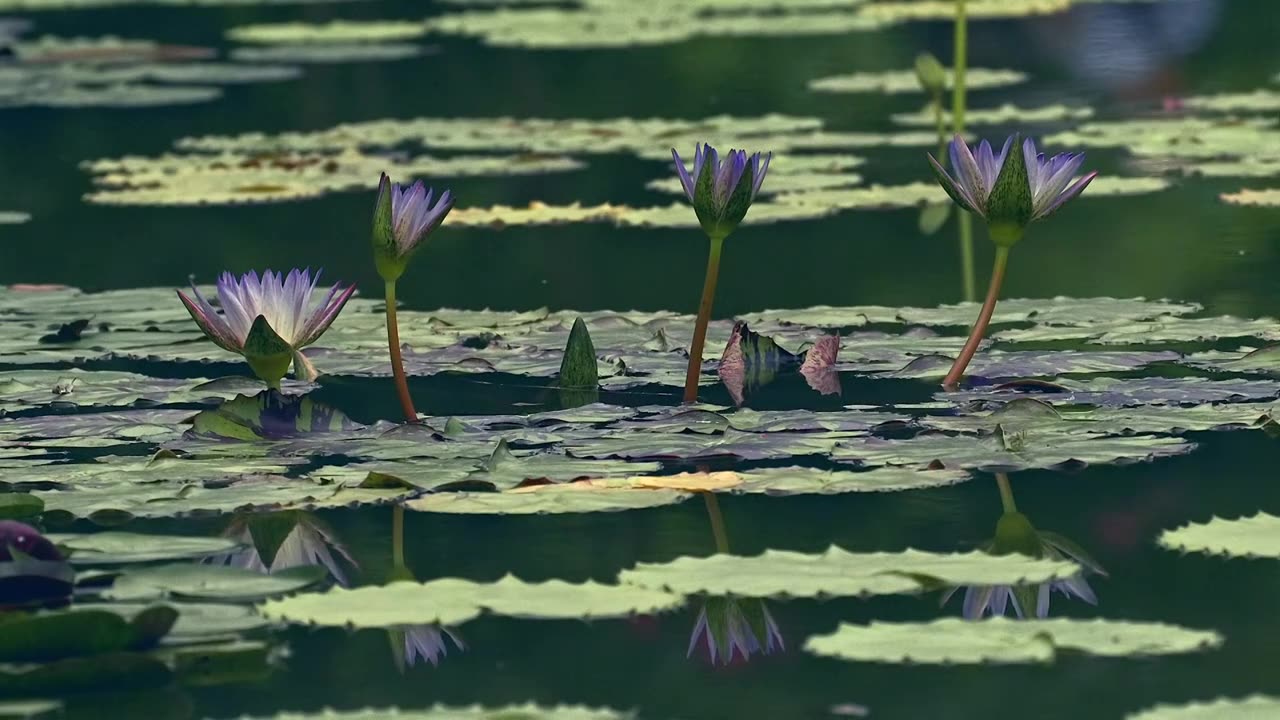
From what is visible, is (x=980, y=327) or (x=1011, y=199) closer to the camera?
(x=1011, y=199)

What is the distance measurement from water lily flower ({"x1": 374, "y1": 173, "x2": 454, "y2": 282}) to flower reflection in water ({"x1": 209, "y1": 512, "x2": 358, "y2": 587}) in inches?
18.4

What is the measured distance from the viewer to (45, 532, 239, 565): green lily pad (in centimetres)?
279

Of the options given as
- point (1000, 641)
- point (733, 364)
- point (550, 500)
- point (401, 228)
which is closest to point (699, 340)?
point (733, 364)

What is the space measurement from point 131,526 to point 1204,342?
1875 mm

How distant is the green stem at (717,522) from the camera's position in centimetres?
286

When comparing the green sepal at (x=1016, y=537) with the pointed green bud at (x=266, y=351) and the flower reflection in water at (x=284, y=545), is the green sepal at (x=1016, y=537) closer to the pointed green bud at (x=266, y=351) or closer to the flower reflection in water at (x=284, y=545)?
the flower reflection in water at (x=284, y=545)

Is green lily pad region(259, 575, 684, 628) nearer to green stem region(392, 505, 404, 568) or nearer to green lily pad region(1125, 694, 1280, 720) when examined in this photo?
green stem region(392, 505, 404, 568)

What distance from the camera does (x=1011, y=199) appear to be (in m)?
3.43

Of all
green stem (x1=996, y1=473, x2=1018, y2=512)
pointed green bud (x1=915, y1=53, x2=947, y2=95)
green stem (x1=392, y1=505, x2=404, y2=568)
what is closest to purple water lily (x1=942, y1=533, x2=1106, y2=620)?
green stem (x1=996, y1=473, x2=1018, y2=512)

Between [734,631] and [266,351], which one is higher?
[266,351]

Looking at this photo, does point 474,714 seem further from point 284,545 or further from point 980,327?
point 980,327

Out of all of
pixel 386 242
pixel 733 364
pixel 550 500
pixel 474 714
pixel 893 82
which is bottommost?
pixel 474 714

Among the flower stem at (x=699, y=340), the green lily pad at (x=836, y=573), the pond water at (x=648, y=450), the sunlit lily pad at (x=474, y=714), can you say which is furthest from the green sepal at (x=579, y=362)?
the sunlit lily pad at (x=474, y=714)

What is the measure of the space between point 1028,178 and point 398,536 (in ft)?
3.52
